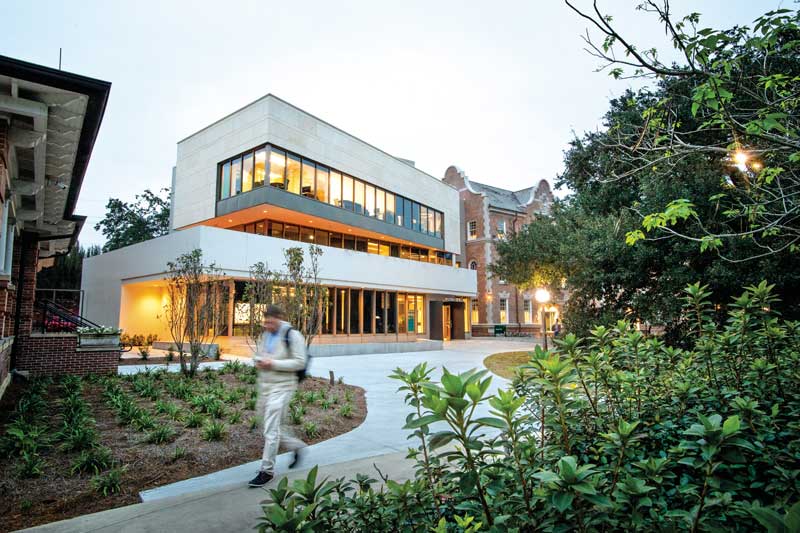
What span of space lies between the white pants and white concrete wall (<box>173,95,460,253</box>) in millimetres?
17276

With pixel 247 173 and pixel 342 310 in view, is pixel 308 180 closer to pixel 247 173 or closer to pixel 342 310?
pixel 247 173

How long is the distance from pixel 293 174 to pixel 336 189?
9.84ft

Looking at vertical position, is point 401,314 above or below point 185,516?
above

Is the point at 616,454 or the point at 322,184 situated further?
the point at 322,184

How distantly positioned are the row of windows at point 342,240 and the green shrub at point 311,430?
646 inches

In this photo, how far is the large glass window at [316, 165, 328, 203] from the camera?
73.7 feet

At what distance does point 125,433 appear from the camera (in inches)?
246

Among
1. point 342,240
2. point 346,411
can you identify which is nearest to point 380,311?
point 342,240

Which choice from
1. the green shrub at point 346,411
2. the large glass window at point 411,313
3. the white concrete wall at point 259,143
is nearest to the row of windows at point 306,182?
the white concrete wall at point 259,143

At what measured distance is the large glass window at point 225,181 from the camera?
2150 centimetres

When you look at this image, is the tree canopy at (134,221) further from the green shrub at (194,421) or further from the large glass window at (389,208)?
the green shrub at (194,421)

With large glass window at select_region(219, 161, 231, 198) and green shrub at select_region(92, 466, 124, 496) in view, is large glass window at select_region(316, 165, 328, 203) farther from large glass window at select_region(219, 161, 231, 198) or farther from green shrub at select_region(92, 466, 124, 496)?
green shrub at select_region(92, 466, 124, 496)

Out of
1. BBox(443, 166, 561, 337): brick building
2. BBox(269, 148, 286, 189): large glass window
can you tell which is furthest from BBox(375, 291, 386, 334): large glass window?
BBox(443, 166, 561, 337): brick building

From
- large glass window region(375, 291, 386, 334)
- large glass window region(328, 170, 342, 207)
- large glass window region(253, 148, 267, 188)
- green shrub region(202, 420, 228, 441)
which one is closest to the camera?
green shrub region(202, 420, 228, 441)
